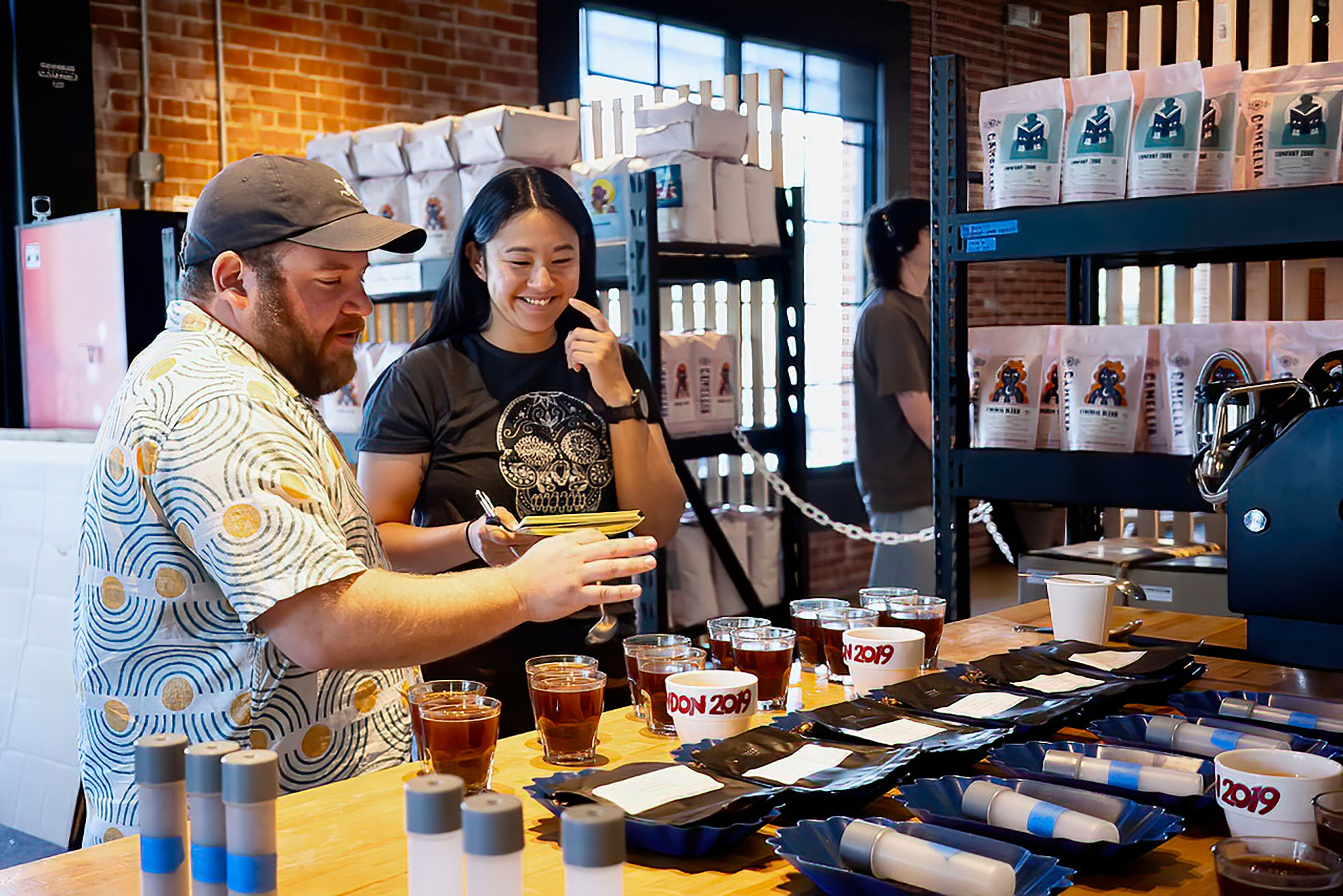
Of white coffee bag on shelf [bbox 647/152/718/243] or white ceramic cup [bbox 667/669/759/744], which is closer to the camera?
white ceramic cup [bbox 667/669/759/744]

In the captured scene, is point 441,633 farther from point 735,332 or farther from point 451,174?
point 735,332

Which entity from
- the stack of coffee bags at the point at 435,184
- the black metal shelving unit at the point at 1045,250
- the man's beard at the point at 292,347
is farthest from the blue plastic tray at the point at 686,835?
the stack of coffee bags at the point at 435,184

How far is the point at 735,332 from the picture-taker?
4609 millimetres

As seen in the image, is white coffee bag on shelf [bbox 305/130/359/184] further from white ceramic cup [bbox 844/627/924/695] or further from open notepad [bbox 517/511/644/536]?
white ceramic cup [bbox 844/627/924/695]

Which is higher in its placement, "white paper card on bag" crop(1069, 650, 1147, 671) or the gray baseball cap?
the gray baseball cap

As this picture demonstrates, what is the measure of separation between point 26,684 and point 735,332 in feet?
8.27

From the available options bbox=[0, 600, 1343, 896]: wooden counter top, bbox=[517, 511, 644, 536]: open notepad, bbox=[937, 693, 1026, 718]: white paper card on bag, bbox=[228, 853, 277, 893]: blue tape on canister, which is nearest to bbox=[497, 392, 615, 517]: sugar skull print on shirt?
bbox=[517, 511, 644, 536]: open notepad

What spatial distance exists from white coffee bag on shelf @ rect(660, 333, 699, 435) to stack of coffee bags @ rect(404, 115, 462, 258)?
31.2 inches

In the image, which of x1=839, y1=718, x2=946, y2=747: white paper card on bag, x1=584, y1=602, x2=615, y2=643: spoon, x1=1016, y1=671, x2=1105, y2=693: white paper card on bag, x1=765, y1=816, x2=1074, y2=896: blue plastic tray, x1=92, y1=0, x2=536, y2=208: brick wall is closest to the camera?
x1=765, y1=816, x2=1074, y2=896: blue plastic tray

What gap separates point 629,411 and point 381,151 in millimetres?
2126

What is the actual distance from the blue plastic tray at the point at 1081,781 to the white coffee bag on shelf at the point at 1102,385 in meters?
1.05

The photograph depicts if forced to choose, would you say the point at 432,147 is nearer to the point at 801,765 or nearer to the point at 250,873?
the point at 801,765

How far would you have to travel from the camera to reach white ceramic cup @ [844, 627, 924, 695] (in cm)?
163

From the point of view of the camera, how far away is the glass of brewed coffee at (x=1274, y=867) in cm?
92
